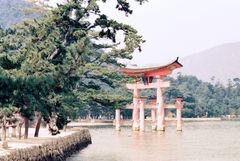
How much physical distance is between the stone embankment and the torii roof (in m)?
19.3

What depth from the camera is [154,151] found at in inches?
1264

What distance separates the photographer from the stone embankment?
17720 millimetres

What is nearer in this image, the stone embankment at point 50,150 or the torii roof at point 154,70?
the stone embankment at point 50,150

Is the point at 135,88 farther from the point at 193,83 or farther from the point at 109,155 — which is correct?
the point at 193,83

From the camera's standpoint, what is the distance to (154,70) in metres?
53.4

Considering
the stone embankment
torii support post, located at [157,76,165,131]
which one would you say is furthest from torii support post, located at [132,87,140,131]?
the stone embankment

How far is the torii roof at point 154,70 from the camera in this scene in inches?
2068

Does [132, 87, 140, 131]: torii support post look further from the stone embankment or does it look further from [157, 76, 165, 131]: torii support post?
the stone embankment

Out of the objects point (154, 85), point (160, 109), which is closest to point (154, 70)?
point (154, 85)

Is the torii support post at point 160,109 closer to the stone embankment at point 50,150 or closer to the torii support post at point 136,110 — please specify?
the torii support post at point 136,110

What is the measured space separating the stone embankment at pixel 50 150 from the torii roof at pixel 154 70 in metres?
19.3

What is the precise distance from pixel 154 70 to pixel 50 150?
104 ft

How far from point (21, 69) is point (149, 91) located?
97207mm

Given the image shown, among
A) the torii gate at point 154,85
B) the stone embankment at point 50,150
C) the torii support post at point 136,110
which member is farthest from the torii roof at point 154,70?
the stone embankment at point 50,150
